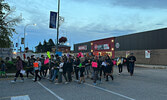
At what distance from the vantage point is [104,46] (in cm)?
4041

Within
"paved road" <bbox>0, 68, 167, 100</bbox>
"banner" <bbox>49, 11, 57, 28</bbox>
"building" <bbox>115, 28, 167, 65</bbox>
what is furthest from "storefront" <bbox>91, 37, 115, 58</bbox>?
"paved road" <bbox>0, 68, 167, 100</bbox>

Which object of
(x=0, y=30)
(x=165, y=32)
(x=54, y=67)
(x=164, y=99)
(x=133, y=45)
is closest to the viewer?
(x=164, y=99)

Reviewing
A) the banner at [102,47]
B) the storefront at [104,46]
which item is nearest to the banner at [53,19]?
the storefront at [104,46]

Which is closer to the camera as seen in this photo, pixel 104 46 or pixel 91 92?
pixel 91 92

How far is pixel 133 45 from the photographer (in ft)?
107

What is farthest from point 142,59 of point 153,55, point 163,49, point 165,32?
point 165,32

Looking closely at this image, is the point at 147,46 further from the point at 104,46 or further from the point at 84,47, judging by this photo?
the point at 84,47

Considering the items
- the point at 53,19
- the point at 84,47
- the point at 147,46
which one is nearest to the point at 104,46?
the point at 84,47

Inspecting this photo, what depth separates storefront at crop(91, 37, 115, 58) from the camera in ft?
125

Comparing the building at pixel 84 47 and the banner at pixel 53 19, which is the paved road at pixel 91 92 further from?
the building at pixel 84 47

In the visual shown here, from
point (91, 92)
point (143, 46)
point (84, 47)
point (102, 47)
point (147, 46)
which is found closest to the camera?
point (91, 92)

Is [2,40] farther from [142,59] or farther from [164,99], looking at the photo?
[142,59]

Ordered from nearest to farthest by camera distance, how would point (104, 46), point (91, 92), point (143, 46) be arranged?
point (91, 92) → point (143, 46) → point (104, 46)

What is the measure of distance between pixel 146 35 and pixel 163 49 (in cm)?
475
